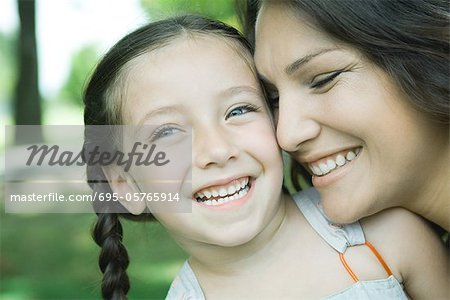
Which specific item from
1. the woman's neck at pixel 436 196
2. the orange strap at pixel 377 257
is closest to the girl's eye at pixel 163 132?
the orange strap at pixel 377 257

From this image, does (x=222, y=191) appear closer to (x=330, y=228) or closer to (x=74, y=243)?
(x=330, y=228)

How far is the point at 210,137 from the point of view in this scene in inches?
88.1

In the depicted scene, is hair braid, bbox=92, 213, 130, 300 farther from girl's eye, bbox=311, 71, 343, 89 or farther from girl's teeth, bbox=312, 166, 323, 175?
girl's eye, bbox=311, 71, 343, 89

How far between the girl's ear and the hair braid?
13 centimetres

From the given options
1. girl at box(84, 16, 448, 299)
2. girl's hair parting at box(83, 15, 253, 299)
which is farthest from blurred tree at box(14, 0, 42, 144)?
girl at box(84, 16, 448, 299)

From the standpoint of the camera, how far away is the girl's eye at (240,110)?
2.33m

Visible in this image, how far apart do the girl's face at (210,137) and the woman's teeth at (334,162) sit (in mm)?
135

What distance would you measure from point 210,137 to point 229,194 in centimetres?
20

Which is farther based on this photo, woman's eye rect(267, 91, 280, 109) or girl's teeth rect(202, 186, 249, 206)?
woman's eye rect(267, 91, 280, 109)

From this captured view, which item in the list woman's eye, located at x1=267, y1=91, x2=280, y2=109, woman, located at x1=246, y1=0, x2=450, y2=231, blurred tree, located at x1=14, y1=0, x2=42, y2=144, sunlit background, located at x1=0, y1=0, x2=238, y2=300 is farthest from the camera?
blurred tree, located at x1=14, y1=0, x2=42, y2=144

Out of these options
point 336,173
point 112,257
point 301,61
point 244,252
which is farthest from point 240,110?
point 112,257

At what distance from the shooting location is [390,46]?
2197 millimetres

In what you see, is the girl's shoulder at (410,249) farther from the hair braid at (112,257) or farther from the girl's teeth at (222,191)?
the hair braid at (112,257)

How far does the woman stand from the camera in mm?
2197
